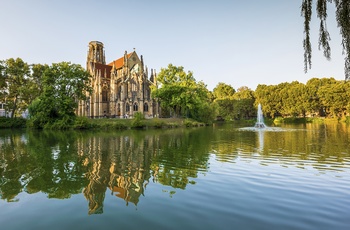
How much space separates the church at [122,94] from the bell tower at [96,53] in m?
6.23

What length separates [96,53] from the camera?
86438mm

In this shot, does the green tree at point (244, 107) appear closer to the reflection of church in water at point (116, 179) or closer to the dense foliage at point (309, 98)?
the dense foliage at point (309, 98)

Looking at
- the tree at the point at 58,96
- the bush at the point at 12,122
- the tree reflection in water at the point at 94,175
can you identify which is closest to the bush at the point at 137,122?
the tree at the point at 58,96

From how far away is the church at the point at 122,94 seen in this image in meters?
69.0

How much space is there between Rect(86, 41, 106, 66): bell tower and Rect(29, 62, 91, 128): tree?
3161cm

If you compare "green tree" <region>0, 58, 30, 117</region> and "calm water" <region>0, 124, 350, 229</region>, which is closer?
"calm water" <region>0, 124, 350, 229</region>

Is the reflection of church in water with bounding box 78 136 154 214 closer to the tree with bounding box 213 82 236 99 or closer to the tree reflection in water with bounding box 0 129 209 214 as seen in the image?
the tree reflection in water with bounding box 0 129 209 214

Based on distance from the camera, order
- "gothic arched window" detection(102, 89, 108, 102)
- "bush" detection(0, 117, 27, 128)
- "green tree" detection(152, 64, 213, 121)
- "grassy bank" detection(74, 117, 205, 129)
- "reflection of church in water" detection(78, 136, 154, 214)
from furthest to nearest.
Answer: "gothic arched window" detection(102, 89, 108, 102) < "green tree" detection(152, 64, 213, 121) < "bush" detection(0, 117, 27, 128) < "grassy bank" detection(74, 117, 205, 129) < "reflection of church in water" detection(78, 136, 154, 214)

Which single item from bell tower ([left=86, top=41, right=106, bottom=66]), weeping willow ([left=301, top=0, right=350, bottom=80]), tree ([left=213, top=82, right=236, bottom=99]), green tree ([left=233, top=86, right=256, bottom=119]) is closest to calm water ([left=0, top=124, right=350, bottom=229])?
weeping willow ([left=301, top=0, right=350, bottom=80])

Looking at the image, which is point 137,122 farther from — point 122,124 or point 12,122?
point 12,122

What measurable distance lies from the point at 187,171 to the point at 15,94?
2556 inches

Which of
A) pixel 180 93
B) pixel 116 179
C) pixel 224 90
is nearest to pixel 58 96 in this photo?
pixel 180 93

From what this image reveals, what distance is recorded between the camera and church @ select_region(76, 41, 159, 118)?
69.0m

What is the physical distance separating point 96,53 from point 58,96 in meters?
39.1
